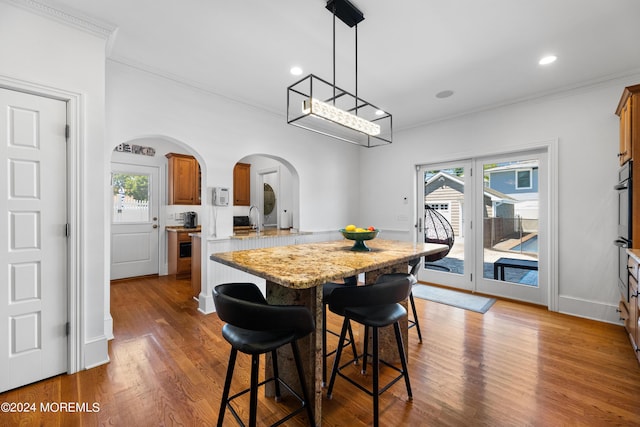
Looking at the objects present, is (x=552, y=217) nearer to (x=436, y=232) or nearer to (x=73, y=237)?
(x=436, y=232)

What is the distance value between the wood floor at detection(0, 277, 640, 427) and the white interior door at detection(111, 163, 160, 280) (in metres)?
Answer: 2.12

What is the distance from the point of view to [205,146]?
330 centimetres

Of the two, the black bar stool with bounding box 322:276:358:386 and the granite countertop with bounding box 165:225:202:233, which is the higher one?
Result: the granite countertop with bounding box 165:225:202:233

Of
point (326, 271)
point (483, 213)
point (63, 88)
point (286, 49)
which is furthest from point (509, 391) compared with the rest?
point (63, 88)

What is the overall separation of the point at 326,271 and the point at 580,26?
280 cm

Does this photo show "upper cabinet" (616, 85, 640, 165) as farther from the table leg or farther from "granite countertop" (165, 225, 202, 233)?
"granite countertop" (165, 225, 202, 233)

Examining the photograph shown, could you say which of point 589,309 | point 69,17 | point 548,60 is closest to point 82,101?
point 69,17

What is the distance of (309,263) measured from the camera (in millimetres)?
1585

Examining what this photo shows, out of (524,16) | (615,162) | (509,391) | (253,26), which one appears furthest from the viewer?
(615,162)

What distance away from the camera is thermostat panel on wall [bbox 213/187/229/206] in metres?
3.36

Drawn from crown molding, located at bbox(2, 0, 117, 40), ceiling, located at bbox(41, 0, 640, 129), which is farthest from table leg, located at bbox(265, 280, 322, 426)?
crown molding, located at bbox(2, 0, 117, 40)

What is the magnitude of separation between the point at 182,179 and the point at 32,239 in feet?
11.0

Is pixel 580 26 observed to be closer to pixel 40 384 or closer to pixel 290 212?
pixel 290 212

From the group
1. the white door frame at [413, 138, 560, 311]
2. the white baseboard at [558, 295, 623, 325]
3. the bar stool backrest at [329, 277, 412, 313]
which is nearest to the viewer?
the bar stool backrest at [329, 277, 412, 313]
